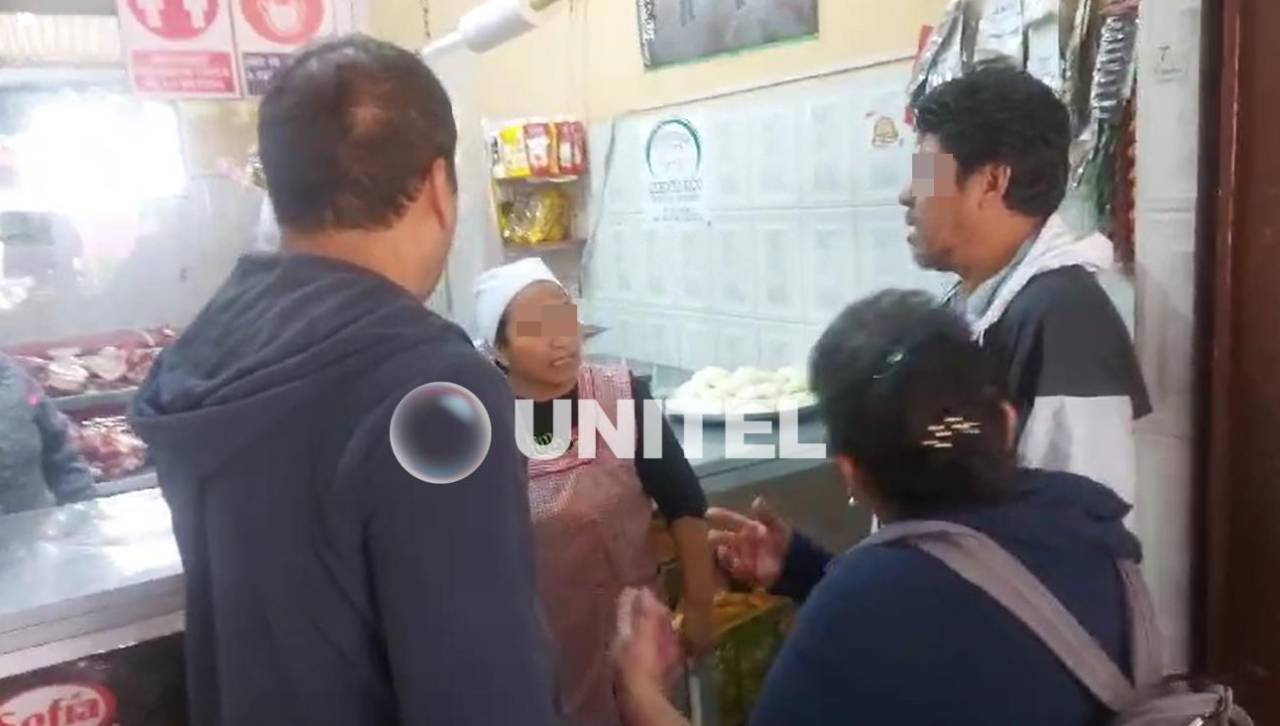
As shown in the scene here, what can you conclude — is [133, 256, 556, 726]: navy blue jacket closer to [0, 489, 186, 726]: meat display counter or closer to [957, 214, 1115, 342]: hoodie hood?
[0, 489, 186, 726]: meat display counter

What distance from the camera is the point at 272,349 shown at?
0.69m

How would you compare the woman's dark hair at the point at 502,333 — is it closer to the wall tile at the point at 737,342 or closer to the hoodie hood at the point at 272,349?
the hoodie hood at the point at 272,349

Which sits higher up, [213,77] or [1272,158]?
[213,77]

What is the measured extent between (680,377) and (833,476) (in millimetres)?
793

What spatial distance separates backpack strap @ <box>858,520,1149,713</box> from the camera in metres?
0.79

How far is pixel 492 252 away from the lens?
83.6 inches

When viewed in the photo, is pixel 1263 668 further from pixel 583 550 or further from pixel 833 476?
pixel 583 550

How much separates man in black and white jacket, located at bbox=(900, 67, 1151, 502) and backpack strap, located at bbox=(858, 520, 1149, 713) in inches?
14.8

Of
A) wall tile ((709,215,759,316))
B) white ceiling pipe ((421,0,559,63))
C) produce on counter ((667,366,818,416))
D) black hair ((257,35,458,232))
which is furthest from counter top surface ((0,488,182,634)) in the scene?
wall tile ((709,215,759,316))

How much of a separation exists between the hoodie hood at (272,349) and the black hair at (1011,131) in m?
0.76

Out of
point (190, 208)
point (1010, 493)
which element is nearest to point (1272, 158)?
point (1010, 493)

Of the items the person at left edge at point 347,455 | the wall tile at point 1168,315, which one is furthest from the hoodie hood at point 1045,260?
the person at left edge at point 347,455

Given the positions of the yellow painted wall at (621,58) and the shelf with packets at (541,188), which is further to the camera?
the shelf with packets at (541,188)

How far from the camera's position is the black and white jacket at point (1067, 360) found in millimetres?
1169
